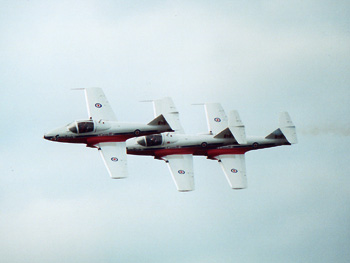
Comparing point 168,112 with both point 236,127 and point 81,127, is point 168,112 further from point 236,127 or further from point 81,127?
point 81,127

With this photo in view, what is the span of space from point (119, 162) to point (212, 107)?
12623 millimetres

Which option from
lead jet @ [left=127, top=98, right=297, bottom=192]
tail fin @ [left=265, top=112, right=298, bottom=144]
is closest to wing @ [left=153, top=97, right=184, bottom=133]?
lead jet @ [left=127, top=98, right=297, bottom=192]

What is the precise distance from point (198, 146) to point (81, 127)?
10598 millimetres

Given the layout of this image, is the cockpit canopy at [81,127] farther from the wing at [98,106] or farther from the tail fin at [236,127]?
the tail fin at [236,127]

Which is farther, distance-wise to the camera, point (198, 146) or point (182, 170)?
point (198, 146)

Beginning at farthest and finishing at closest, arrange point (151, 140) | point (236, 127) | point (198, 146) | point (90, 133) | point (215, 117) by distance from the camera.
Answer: point (215, 117) → point (198, 146) → point (236, 127) → point (151, 140) → point (90, 133)

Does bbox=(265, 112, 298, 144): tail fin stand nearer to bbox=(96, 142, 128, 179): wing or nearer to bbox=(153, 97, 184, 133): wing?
bbox=(153, 97, 184, 133): wing

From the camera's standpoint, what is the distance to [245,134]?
71812mm

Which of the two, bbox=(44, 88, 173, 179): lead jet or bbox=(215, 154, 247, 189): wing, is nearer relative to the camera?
bbox=(44, 88, 173, 179): lead jet

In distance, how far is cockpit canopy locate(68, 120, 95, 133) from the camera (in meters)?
68.4

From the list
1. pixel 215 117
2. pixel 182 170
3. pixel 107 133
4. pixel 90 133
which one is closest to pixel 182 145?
pixel 182 170

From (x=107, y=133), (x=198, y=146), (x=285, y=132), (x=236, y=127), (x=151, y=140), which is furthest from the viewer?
(x=285, y=132)

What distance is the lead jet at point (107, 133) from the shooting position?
222ft

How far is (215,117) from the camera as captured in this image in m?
75.5
